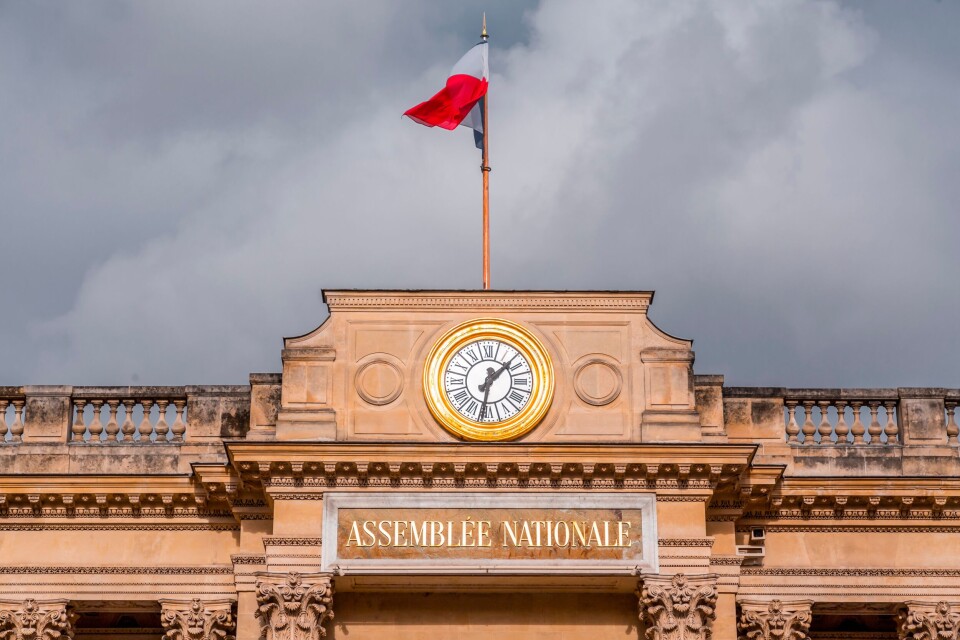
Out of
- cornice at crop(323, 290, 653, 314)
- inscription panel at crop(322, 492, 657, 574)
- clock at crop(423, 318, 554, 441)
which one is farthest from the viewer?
cornice at crop(323, 290, 653, 314)

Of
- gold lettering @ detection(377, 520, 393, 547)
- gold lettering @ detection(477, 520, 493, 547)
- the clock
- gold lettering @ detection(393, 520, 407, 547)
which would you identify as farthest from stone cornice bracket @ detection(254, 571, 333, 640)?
the clock

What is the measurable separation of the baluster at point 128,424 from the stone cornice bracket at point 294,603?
439 cm

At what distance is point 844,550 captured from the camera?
115 feet

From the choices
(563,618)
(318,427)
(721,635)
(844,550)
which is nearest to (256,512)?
(318,427)

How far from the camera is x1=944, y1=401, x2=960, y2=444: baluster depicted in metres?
35.7

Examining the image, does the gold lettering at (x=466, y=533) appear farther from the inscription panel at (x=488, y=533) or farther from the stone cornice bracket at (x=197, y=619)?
the stone cornice bracket at (x=197, y=619)

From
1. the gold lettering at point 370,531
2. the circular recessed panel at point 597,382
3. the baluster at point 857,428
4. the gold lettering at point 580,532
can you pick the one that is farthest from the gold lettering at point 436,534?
the baluster at point 857,428

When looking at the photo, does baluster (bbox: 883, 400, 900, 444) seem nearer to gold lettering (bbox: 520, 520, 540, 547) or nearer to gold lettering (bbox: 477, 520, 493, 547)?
gold lettering (bbox: 520, 520, 540, 547)

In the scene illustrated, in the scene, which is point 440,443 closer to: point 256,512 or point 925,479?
point 256,512

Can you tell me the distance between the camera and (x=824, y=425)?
35.7 metres

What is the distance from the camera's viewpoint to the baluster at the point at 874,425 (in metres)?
35.6

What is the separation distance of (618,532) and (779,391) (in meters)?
4.43

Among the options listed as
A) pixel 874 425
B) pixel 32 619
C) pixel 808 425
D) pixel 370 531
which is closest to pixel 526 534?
pixel 370 531

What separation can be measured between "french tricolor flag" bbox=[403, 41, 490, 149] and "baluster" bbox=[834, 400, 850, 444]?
859cm
